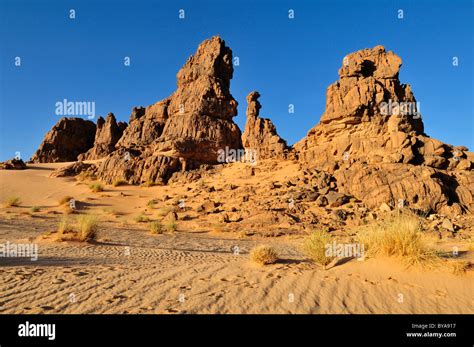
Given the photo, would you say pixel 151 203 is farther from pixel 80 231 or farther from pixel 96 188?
pixel 80 231

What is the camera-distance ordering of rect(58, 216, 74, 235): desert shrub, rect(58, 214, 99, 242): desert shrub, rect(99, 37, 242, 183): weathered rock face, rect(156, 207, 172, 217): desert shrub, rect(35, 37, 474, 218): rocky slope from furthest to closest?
rect(99, 37, 242, 183): weathered rock face → rect(156, 207, 172, 217): desert shrub → rect(35, 37, 474, 218): rocky slope → rect(58, 216, 74, 235): desert shrub → rect(58, 214, 99, 242): desert shrub

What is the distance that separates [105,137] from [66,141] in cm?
767

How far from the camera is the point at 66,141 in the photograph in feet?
170

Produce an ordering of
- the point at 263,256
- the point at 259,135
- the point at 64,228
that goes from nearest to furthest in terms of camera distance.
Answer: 1. the point at 263,256
2. the point at 64,228
3. the point at 259,135

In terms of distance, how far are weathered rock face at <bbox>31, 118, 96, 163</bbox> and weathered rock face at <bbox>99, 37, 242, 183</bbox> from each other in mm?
15995

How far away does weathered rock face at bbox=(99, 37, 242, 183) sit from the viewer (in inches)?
1201

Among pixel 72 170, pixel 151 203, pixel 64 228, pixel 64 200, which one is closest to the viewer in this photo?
pixel 64 228

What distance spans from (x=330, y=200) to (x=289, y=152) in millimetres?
10493

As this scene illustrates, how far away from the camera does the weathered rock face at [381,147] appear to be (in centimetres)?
1930

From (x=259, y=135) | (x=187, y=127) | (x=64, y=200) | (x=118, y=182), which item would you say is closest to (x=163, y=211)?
(x=64, y=200)
